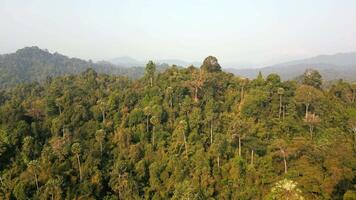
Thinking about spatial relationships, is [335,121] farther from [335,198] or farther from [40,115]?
[40,115]

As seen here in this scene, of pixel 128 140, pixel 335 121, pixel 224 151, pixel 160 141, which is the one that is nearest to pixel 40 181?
pixel 128 140

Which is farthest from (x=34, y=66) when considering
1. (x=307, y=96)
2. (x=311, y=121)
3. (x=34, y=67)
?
(x=311, y=121)

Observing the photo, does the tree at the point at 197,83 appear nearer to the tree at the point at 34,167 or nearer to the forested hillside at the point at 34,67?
the tree at the point at 34,167

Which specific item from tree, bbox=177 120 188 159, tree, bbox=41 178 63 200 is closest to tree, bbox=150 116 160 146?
tree, bbox=177 120 188 159

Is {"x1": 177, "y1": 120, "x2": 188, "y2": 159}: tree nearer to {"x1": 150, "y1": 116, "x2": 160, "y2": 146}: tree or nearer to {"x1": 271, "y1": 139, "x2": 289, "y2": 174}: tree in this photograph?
{"x1": 150, "y1": 116, "x2": 160, "y2": 146}: tree

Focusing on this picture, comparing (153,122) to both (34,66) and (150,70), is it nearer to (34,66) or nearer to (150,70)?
(150,70)

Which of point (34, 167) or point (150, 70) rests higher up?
point (150, 70)

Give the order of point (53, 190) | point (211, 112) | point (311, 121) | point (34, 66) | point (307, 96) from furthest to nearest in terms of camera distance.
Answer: point (34, 66) → point (211, 112) → point (307, 96) → point (311, 121) → point (53, 190)
